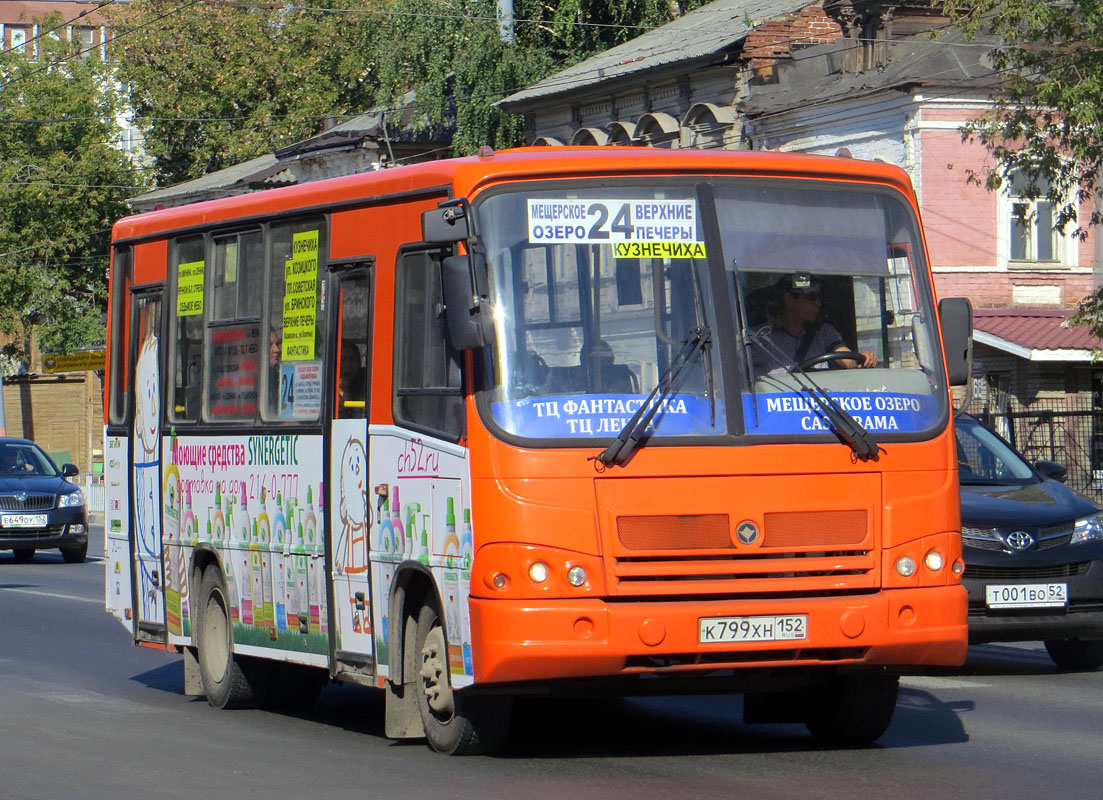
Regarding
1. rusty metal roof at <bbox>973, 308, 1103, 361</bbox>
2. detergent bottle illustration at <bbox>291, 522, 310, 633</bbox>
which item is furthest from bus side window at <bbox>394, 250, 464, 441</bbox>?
rusty metal roof at <bbox>973, 308, 1103, 361</bbox>

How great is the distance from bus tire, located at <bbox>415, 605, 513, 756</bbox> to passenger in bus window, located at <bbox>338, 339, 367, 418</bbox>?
122 centimetres

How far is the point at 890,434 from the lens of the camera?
8.86 m

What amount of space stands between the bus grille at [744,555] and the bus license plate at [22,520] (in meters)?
18.9

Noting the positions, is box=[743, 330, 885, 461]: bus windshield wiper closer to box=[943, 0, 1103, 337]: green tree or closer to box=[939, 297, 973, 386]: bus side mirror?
box=[939, 297, 973, 386]: bus side mirror

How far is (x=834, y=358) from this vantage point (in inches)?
352

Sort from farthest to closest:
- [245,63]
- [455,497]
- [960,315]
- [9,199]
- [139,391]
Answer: [245,63]
[9,199]
[139,391]
[960,315]
[455,497]

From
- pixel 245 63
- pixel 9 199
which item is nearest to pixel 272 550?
pixel 9 199

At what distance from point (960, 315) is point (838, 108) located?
26487 millimetres

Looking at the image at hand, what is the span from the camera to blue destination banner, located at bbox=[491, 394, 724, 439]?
8.44 m

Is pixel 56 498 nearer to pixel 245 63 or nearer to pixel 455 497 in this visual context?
pixel 455 497

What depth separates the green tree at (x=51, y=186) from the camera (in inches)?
2256

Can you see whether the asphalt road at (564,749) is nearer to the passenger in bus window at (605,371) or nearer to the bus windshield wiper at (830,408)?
the bus windshield wiper at (830,408)

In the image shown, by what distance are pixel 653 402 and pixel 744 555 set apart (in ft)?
2.49

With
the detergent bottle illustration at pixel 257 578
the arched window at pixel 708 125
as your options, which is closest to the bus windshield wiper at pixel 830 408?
the detergent bottle illustration at pixel 257 578
